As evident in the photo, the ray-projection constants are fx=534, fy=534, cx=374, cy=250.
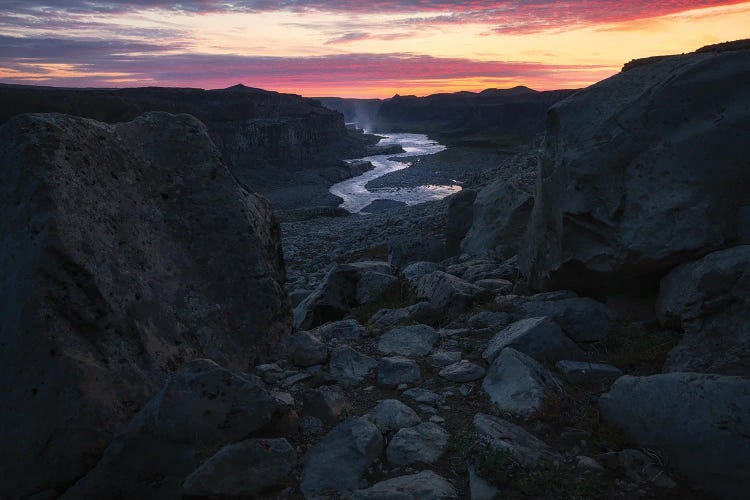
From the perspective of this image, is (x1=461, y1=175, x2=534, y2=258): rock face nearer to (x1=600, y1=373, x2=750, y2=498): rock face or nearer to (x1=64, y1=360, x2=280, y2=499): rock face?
(x1=600, y1=373, x2=750, y2=498): rock face

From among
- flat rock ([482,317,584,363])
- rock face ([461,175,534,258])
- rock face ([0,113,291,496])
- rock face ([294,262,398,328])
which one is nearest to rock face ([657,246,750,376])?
flat rock ([482,317,584,363])

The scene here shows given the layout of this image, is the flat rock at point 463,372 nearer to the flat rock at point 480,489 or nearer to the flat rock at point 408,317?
the flat rock at point 480,489

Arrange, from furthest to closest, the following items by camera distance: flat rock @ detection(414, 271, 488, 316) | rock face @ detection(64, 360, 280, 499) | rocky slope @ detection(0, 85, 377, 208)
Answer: rocky slope @ detection(0, 85, 377, 208)
flat rock @ detection(414, 271, 488, 316)
rock face @ detection(64, 360, 280, 499)

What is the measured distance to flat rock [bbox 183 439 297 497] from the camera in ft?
13.3

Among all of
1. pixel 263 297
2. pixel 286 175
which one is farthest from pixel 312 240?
pixel 286 175

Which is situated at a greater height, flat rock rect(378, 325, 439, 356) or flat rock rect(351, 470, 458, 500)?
flat rock rect(351, 470, 458, 500)

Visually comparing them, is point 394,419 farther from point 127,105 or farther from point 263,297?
→ point 127,105

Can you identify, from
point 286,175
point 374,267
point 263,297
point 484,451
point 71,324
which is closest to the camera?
point 484,451

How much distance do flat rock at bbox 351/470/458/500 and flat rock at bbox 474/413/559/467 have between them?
22.0 inches

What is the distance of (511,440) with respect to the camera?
15.0 ft

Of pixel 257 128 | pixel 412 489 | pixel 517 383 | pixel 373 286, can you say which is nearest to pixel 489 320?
pixel 517 383

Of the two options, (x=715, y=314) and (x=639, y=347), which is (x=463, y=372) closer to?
(x=639, y=347)

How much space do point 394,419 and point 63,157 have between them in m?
4.22

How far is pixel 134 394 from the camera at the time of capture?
4945mm
